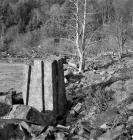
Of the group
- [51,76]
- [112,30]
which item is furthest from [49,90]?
[112,30]

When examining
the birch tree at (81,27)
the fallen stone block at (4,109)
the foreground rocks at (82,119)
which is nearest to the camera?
the foreground rocks at (82,119)

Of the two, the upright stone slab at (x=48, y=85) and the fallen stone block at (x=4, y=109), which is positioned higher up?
the upright stone slab at (x=48, y=85)

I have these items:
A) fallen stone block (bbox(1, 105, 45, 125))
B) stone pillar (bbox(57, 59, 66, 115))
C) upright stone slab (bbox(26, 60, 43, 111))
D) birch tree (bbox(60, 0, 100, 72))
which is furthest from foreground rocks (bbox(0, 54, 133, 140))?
birch tree (bbox(60, 0, 100, 72))

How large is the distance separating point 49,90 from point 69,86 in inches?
152

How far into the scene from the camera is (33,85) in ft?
26.5

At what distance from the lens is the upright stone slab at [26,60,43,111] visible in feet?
26.1

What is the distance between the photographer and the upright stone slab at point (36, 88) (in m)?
7.94

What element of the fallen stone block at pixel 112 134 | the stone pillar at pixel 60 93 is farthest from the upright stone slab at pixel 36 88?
the fallen stone block at pixel 112 134

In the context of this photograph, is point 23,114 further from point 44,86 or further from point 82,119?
point 82,119

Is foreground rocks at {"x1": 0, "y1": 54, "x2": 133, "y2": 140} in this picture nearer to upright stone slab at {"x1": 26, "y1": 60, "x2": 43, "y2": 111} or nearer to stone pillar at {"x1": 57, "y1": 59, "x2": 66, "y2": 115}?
stone pillar at {"x1": 57, "y1": 59, "x2": 66, "y2": 115}

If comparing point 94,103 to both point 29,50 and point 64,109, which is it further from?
point 29,50

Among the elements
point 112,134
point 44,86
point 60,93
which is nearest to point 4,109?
point 44,86

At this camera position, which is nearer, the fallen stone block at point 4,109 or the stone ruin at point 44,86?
the fallen stone block at point 4,109

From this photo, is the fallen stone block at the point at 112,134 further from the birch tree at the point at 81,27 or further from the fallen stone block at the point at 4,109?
the birch tree at the point at 81,27
